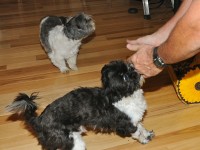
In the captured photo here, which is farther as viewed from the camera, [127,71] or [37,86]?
[37,86]

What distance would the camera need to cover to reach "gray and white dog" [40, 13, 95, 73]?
2.43 meters

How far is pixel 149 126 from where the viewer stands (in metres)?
1.90

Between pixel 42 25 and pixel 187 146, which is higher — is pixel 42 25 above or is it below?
above

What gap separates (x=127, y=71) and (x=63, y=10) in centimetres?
283

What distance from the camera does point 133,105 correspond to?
5.18ft

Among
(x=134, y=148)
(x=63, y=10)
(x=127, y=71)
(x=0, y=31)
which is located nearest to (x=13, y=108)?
(x=127, y=71)

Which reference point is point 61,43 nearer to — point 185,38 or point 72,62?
point 72,62

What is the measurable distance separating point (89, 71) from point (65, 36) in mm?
375

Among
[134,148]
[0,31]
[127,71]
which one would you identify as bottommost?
[134,148]

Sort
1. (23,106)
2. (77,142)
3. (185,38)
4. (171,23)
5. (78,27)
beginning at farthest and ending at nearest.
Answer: (78,27), (171,23), (77,142), (23,106), (185,38)

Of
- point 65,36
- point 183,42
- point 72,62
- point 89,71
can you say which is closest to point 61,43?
point 65,36

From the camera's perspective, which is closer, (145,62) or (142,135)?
(145,62)

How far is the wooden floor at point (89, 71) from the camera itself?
182 centimetres

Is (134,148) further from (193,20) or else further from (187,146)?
(193,20)
